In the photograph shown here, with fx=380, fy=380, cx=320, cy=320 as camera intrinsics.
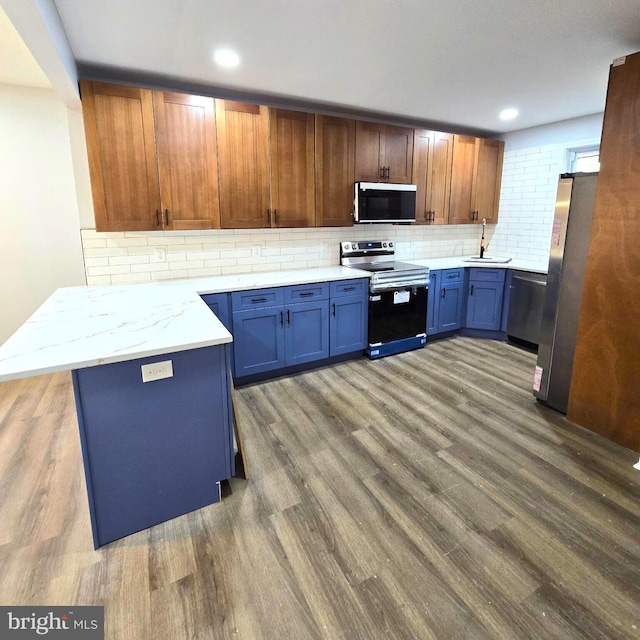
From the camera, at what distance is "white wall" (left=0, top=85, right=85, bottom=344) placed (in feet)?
11.0

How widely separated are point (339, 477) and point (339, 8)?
2499mm

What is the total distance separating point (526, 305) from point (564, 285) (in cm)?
144

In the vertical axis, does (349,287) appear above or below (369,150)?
below

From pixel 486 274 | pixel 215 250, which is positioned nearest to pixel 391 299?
pixel 486 274

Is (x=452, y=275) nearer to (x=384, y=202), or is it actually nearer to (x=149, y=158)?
(x=384, y=202)

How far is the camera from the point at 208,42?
2340 millimetres

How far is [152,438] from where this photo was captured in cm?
172

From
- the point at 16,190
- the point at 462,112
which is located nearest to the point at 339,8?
the point at 462,112

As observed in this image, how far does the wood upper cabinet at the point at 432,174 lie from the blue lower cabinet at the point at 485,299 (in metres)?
0.80

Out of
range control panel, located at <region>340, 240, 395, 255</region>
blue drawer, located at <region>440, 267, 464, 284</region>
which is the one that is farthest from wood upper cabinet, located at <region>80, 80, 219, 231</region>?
blue drawer, located at <region>440, 267, 464, 284</region>

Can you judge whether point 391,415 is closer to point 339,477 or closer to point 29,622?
point 339,477

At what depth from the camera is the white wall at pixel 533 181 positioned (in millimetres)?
4117

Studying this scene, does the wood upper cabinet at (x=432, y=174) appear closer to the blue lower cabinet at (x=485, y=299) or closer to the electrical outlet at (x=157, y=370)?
the blue lower cabinet at (x=485, y=299)

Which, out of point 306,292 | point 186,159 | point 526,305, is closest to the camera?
point 186,159
